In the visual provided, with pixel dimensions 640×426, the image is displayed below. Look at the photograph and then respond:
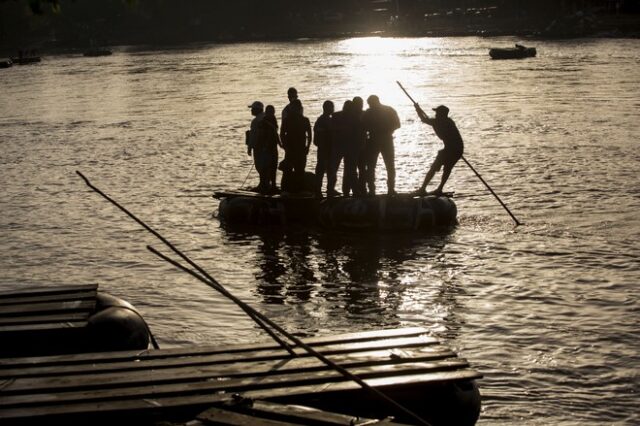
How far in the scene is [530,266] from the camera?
53.8 ft

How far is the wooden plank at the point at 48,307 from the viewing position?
1047 centimetres

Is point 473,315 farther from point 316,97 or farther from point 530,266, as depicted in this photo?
point 316,97

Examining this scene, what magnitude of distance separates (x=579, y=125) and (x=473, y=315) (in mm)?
26320

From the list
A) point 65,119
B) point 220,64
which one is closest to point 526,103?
point 65,119

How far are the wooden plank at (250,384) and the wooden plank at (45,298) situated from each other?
270cm

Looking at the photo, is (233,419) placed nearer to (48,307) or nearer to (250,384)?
(250,384)

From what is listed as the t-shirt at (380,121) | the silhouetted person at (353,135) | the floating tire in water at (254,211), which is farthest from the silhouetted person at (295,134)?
the t-shirt at (380,121)

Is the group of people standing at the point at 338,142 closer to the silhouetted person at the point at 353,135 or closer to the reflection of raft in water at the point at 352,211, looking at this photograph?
the silhouetted person at the point at 353,135

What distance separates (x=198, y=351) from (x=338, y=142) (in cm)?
1047

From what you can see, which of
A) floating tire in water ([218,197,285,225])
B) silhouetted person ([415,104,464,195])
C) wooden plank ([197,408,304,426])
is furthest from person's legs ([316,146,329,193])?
wooden plank ([197,408,304,426])

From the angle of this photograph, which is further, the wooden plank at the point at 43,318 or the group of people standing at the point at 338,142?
the group of people standing at the point at 338,142

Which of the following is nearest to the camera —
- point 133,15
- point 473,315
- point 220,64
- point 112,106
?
point 473,315

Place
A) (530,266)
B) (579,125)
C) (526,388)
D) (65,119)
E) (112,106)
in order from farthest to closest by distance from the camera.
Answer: (112,106)
(65,119)
(579,125)
(530,266)
(526,388)

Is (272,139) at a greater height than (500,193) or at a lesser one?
greater
